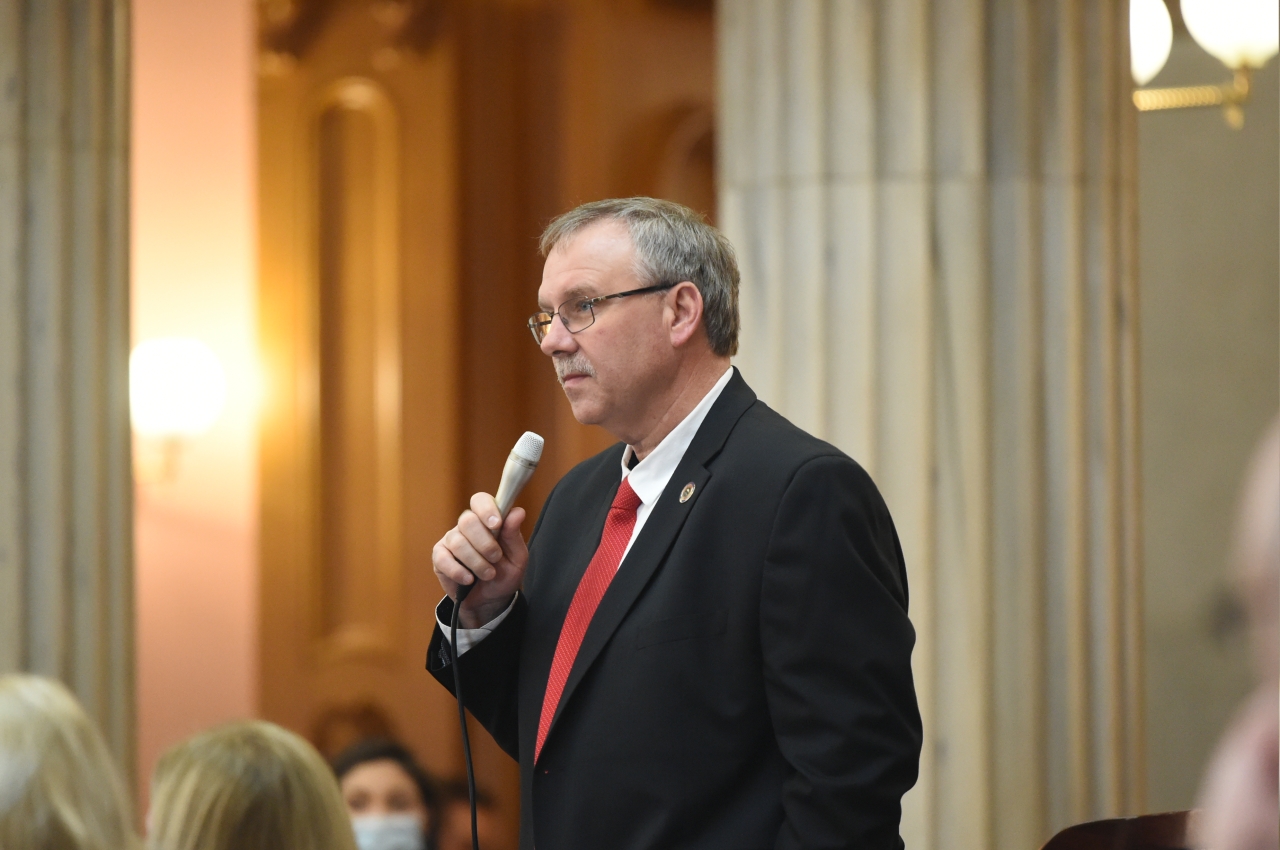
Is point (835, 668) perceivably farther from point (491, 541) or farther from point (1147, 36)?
Result: point (1147, 36)

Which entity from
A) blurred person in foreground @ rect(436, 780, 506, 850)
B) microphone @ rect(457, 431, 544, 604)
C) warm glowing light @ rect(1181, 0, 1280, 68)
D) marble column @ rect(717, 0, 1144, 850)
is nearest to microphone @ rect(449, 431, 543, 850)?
microphone @ rect(457, 431, 544, 604)

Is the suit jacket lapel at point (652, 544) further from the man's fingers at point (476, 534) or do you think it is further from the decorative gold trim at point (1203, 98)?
the decorative gold trim at point (1203, 98)

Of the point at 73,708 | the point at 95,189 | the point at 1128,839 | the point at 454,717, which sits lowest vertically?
the point at 454,717

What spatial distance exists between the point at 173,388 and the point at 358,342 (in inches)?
26.7

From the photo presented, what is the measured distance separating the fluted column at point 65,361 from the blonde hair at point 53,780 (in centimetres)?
138

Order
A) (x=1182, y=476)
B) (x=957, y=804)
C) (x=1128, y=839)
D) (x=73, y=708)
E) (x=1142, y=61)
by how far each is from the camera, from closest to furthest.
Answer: (x=1128, y=839) < (x=73, y=708) < (x=957, y=804) < (x=1142, y=61) < (x=1182, y=476)

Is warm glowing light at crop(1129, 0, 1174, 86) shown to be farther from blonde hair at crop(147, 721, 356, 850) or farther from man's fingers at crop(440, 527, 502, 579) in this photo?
blonde hair at crop(147, 721, 356, 850)

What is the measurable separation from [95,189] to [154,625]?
7.55 feet

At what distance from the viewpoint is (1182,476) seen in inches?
214

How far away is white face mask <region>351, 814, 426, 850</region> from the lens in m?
3.06

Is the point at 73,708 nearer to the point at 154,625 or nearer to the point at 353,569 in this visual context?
the point at 353,569

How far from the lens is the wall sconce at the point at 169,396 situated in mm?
4602

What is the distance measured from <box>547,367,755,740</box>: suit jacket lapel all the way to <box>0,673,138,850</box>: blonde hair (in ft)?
1.61

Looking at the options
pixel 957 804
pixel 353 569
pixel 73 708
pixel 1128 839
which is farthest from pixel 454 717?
pixel 1128 839
